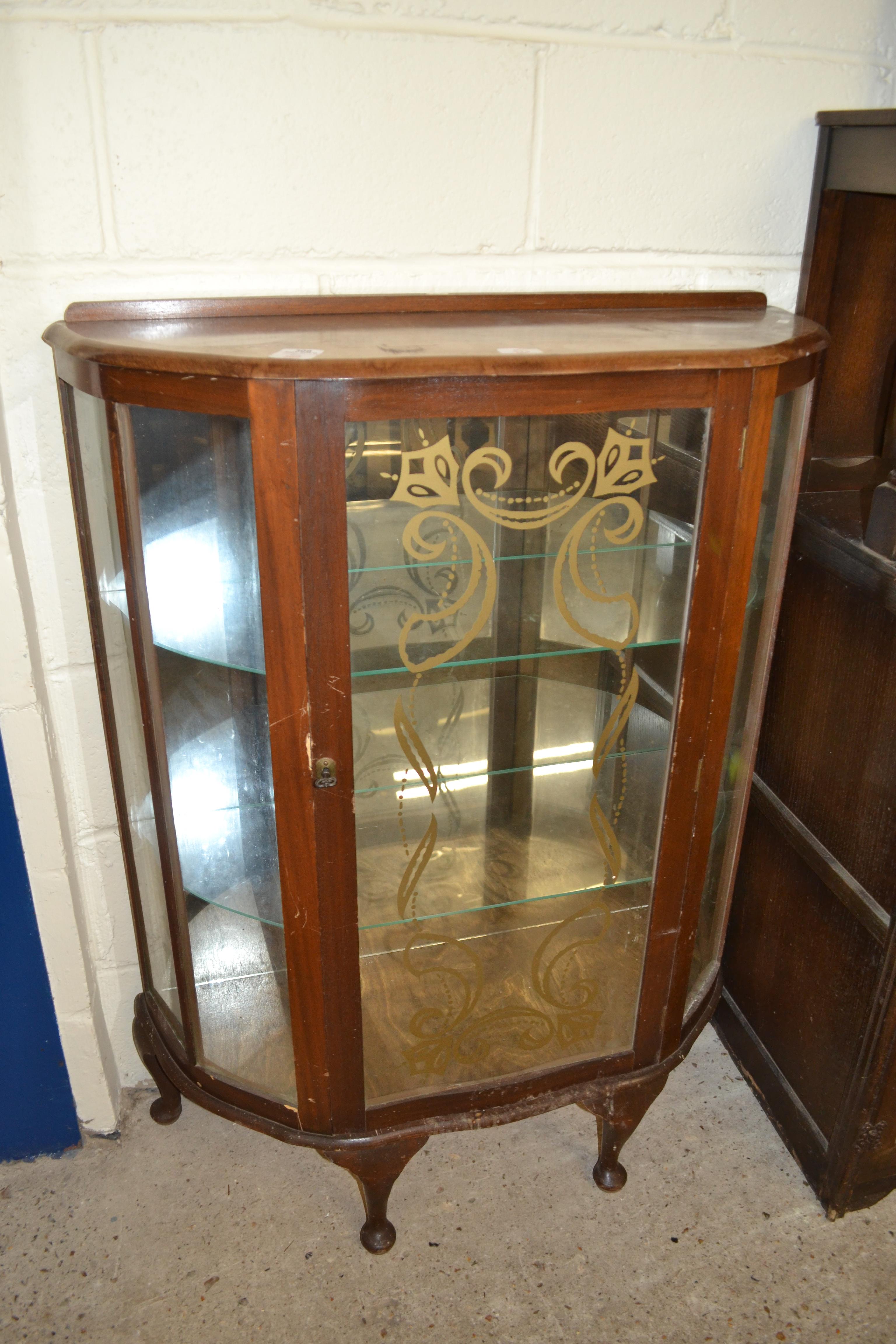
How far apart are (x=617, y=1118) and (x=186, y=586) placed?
3.35 ft

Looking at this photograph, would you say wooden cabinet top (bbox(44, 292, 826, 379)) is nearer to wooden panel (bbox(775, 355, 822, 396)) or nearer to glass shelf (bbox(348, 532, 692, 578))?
wooden panel (bbox(775, 355, 822, 396))

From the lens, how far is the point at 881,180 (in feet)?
4.34

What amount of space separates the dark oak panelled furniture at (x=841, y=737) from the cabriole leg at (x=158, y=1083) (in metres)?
1.03

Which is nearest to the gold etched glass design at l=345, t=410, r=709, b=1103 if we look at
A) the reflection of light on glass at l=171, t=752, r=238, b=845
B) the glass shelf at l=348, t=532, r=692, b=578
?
the glass shelf at l=348, t=532, r=692, b=578

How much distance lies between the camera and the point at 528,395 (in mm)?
1032

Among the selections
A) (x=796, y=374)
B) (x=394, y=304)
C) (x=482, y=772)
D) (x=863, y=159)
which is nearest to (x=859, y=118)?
(x=863, y=159)

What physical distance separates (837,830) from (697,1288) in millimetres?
716

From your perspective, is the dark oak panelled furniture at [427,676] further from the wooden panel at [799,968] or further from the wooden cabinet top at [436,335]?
the wooden panel at [799,968]

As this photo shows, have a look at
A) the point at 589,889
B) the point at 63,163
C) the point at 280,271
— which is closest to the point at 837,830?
the point at 589,889

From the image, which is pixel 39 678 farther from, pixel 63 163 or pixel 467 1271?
pixel 467 1271

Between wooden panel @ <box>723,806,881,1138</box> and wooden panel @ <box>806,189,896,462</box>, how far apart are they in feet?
2.18

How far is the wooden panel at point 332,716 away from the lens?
994 millimetres

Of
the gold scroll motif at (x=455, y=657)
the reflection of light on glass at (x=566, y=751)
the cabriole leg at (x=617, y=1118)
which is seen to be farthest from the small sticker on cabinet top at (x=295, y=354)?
the cabriole leg at (x=617, y=1118)

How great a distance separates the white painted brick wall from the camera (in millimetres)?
1187
